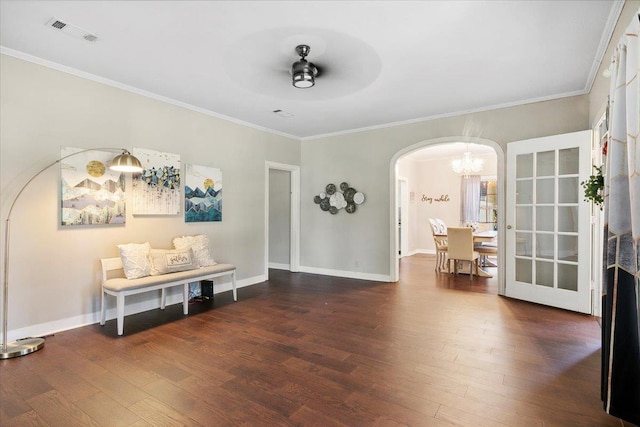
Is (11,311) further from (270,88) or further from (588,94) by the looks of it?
(588,94)

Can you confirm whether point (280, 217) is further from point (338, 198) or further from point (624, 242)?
point (624, 242)

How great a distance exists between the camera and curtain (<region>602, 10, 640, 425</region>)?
165cm

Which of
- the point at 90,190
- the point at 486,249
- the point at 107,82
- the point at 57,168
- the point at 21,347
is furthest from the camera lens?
the point at 486,249


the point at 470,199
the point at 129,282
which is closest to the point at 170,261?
the point at 129,282

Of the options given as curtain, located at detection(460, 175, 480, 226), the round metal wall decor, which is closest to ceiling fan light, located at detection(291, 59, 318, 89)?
the round metal wall decor

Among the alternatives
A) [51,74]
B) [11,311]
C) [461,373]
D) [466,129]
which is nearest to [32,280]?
[11,311]

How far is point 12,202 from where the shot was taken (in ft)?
10.1

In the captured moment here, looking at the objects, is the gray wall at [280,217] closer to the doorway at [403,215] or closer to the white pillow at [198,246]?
the white pillow at [198,246]

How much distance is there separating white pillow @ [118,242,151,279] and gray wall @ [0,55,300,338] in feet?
1.02

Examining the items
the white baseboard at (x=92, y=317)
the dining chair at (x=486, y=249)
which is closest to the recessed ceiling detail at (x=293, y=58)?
the white baseboard at (x=92, y=317)

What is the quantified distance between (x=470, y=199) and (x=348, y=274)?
16.0 feet

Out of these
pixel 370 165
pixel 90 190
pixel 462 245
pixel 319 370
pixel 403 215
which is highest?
pixel 370 165

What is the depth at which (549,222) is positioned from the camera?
4203mm

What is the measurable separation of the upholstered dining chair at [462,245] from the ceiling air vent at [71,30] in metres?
5.81
